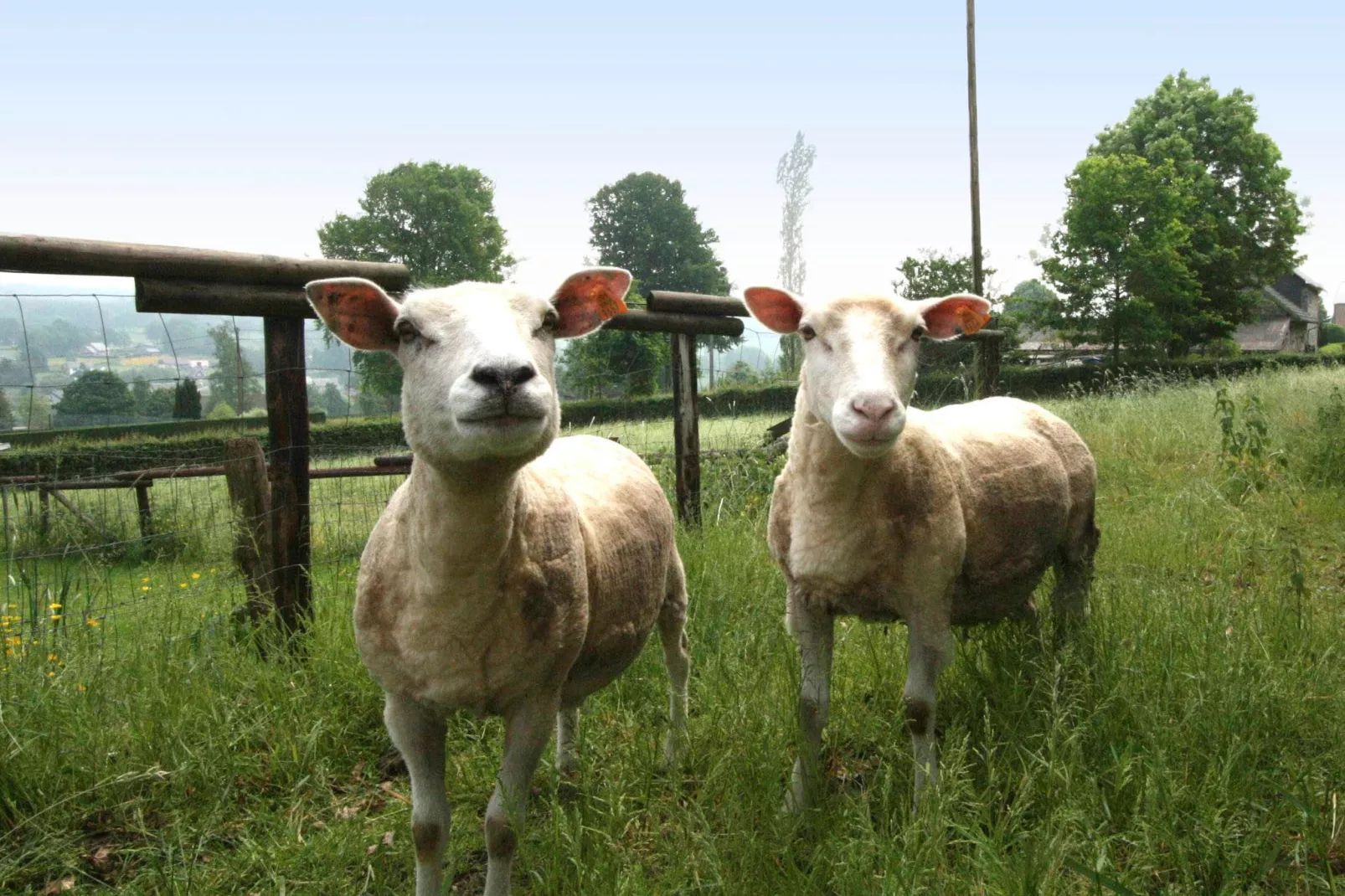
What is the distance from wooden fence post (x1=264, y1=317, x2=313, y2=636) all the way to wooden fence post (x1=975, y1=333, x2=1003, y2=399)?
6680mm

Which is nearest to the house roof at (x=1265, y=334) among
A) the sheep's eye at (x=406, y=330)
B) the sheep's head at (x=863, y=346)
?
the sheep's head at (x=863, y=346)

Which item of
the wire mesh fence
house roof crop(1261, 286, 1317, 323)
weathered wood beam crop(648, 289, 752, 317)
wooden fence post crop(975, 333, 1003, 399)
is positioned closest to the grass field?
the wire mesh fence

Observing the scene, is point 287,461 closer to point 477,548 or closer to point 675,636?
point 675,636

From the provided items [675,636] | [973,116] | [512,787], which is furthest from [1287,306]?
[512,787]

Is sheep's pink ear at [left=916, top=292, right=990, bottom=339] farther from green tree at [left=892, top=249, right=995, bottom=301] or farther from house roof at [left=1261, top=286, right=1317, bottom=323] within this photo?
house roof at [left=1261, top=286, right=1317, bottom=323]

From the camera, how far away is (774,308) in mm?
3561

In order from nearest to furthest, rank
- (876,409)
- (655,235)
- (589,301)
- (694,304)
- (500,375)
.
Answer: (500,375)
(589,301)
(876,409)
(694,304)
(655,235)

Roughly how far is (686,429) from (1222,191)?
39.6m

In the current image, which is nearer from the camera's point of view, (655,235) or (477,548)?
(477,548)

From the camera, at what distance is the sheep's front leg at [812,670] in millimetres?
3350

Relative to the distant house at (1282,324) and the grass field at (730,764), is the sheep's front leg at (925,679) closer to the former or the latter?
the grass field at (730,764)

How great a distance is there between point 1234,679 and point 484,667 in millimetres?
2884

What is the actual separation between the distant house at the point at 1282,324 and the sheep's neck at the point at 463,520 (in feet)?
177

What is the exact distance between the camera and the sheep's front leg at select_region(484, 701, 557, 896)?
2543 millimetres
